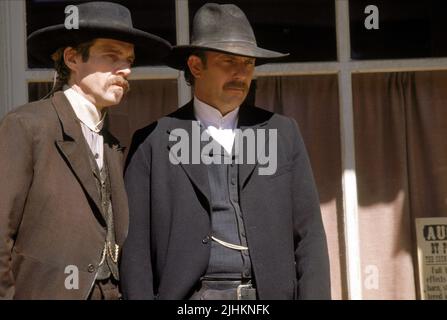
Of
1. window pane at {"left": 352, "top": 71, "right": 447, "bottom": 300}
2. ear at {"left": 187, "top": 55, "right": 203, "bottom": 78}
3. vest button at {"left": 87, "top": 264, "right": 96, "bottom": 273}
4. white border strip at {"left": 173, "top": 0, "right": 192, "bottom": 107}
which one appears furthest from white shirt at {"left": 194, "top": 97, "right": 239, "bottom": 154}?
window pane at {"left": 352, "top": 71, "right": 447, "bottom": 300}

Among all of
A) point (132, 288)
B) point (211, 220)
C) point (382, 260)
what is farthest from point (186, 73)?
point (382, 260)

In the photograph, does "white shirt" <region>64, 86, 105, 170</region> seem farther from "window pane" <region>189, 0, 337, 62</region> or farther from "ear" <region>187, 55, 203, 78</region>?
"window pane" <region>189, 0, 337, 62</region>

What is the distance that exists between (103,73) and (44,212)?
1.74 feet

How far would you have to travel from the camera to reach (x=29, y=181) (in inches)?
107

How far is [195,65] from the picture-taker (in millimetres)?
3145

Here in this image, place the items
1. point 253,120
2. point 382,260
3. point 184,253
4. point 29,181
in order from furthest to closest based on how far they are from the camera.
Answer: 1. point 382,260
2. point 253,120
3. point 184,253
4. point 29,181

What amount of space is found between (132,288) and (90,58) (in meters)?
0.81

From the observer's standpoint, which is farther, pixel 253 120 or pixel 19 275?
pixel 253 120

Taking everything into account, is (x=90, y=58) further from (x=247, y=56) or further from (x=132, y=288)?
(x=132, y=288)

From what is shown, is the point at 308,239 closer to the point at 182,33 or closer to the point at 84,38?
the point at 84,38

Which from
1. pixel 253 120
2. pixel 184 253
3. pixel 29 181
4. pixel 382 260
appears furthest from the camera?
pixel 382 260

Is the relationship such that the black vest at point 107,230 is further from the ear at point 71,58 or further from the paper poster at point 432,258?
the paper poster at point 432,258

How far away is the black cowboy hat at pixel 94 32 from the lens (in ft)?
9.62

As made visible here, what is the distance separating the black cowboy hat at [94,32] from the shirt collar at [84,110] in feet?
0.64
